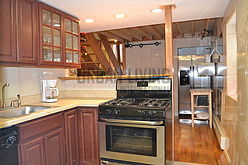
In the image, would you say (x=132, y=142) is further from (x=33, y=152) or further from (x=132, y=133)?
(x=33, y=152)

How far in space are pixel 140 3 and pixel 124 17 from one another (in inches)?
22.6

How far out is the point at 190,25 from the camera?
4551mm

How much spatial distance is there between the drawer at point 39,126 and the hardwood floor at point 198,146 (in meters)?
1.72

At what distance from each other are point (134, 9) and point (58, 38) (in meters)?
1.04

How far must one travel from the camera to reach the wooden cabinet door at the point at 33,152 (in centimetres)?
166

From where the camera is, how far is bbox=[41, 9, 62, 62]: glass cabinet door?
7.35 ft

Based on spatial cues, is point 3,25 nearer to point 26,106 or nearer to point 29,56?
point 29,56

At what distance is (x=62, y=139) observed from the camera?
2.14 m

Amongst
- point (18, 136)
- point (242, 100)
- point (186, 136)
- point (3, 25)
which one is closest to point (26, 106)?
point (18, 136)

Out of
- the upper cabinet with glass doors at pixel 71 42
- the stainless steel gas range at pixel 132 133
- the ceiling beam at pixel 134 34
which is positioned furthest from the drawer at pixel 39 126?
the ceiling beam at pixel 134 34

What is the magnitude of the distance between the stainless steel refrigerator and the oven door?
3226 mm

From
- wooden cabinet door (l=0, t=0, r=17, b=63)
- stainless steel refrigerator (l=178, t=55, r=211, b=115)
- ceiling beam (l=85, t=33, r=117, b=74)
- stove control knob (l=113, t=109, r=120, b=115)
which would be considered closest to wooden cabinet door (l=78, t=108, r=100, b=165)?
stove control knob (l=113, t=109, r=120, b=115)

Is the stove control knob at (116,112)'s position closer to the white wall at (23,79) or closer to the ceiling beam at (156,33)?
the white wall at (23,79)

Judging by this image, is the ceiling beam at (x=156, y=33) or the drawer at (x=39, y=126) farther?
the ceiling beam at (x=156, y=33)
